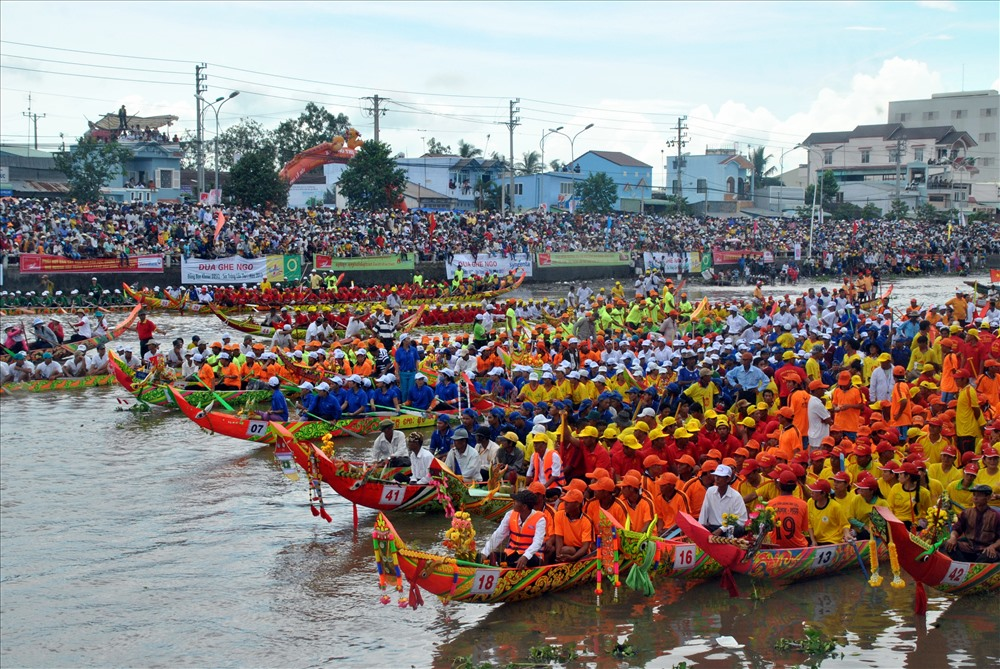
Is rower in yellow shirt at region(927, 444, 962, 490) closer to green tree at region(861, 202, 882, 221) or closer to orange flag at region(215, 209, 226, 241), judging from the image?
orange flag at region(215, 209, 226, 241)

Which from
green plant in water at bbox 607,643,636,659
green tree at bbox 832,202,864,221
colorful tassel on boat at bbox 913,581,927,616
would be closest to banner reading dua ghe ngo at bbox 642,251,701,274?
green tree at bbox 832,202,864,221

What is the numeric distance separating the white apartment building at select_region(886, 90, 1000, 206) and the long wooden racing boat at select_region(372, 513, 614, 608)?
92870 mm

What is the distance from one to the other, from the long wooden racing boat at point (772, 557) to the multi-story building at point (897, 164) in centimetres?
6759

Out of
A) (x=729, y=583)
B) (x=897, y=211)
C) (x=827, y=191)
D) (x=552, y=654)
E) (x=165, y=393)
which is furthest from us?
(x=827, y=191)

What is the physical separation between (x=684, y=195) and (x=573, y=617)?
226 feet

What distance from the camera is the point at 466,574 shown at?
348 inches

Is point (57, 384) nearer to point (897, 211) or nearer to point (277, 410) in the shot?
point (277, 410)

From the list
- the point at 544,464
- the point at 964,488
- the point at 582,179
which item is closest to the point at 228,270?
the point at 544,464

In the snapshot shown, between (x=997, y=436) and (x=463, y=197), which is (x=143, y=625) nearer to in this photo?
(x=997, y=436)

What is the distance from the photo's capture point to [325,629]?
32.2 ft

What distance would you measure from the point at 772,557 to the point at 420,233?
35441 mm

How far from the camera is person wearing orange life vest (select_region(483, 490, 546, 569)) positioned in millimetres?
9242

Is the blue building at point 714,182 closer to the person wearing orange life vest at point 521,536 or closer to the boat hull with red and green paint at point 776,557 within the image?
Result: the boat hull with red and green paint at point 776,557

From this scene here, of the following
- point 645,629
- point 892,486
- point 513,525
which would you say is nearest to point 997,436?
point 892,486
